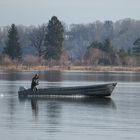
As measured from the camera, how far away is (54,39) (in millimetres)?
128875

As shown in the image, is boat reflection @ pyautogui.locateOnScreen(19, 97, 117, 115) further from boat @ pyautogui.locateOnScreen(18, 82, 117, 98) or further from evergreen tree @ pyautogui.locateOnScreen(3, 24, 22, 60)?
evergreen tree @ pyautogui.locateOnScreen(3, 24, 22, 60)

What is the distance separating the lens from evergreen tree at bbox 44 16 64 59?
12825 centimetres

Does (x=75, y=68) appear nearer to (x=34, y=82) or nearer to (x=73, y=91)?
(x=73, y=91)

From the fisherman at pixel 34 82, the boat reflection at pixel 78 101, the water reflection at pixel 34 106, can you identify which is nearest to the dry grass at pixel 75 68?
the fisherman at pixel 34 82

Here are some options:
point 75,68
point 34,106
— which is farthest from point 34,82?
point 75,68

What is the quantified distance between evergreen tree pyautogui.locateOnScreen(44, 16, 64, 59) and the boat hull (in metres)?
77.5

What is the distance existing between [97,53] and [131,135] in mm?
102823

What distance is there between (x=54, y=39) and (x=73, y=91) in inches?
3093

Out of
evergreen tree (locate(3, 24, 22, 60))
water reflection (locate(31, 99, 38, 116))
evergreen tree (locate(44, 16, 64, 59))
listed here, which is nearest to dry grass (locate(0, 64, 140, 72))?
evergreen tree (locate(3, 24, 22, 60))

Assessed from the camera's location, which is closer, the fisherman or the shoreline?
the fisherman

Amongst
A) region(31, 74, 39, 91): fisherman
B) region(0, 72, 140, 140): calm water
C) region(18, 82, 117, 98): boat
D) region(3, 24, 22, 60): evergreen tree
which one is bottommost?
region(0, 72, 140, 140): calm water

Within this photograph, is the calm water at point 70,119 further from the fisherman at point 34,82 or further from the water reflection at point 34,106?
the fisherman at point 34,82

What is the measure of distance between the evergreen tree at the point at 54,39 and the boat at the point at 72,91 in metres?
77.5

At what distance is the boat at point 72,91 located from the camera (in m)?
50.2
